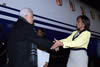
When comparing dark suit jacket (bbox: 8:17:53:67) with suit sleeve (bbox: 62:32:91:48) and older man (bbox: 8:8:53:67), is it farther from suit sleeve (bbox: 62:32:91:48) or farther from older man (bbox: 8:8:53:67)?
suit sleeve (bbox: 62:32:91:48)

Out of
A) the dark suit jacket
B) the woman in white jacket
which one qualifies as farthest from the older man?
the woman in white jacket

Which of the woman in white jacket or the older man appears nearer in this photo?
the older man

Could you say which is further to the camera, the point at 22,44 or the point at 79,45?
the point at 79,45

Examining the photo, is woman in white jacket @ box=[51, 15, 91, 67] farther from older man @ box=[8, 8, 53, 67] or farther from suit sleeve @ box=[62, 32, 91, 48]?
older man @ box=[8, 8, 53, 67]

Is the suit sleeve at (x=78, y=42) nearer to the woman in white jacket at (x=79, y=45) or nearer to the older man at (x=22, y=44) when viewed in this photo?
the woman in white jacket at (x=79, y=45)

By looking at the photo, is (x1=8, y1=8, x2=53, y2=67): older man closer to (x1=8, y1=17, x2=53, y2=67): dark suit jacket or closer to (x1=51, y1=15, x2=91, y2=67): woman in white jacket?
(x1=8, y1=17, x2=53, y2=67): dark suit jacket

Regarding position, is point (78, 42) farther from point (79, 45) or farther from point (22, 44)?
point (22, 44)

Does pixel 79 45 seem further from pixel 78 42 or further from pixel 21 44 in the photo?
pixel 21 44

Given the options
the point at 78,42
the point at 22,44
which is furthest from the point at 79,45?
the point at 22,44

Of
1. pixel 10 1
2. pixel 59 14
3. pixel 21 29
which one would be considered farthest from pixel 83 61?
pixel 59 14

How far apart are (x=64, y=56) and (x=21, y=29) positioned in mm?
2671

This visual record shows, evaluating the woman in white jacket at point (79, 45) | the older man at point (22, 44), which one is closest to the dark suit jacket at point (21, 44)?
the older man at point (22, 44)

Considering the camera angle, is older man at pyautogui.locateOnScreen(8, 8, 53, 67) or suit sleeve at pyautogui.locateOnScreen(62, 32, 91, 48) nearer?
older man at pyautogui.locateOnScreen(8, 8, 53, 67)

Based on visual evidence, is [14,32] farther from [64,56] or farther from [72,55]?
[64,56]
